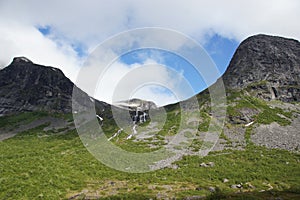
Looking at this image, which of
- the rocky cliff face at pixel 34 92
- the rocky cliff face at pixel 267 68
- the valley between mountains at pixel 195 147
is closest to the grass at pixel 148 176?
the valley between mountains at pixel 195 147

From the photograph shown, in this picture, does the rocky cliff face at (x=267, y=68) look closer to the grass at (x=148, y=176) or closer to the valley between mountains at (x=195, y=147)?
the valley between mountains at (x=195, y=147)

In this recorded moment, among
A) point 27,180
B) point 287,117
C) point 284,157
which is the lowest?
point 27,180

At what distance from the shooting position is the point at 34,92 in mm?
186000

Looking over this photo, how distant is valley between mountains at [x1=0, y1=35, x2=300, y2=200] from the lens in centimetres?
4322

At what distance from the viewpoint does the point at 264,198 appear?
33031mm

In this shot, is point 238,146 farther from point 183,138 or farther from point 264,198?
point 264,198

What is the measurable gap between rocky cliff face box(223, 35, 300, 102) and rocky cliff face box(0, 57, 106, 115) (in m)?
89.6

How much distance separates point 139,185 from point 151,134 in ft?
138

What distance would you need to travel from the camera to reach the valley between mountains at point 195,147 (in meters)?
43.2

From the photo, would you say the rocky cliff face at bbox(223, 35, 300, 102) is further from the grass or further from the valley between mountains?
the grass

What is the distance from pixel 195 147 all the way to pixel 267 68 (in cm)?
7519

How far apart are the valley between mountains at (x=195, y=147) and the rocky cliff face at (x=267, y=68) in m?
0.40

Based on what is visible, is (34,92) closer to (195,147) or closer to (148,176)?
(195,147)

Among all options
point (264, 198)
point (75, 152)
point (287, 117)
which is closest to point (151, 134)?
point (75, 152)
